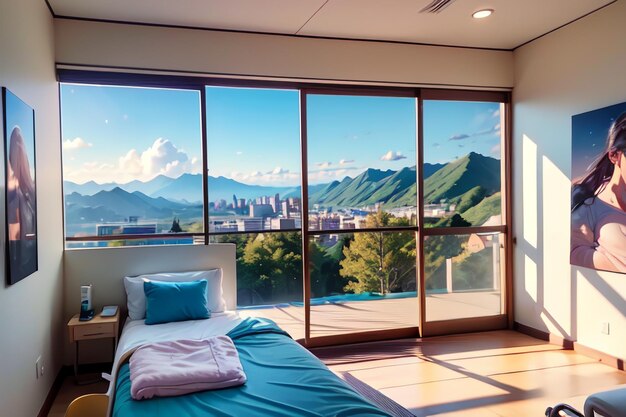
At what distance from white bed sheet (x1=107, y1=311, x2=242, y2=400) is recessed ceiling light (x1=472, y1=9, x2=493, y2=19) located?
10.3 ft

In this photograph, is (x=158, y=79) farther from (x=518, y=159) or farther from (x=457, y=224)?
(x=518, y=159)

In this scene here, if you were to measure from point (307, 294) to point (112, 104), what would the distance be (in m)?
2.44

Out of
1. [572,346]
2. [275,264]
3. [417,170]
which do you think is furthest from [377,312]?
[572,346]

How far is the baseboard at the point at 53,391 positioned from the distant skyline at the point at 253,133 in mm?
1565

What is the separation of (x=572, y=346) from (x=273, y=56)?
382cm

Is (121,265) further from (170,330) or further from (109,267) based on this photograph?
(170,330)

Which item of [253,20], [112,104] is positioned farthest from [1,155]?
[253,20]

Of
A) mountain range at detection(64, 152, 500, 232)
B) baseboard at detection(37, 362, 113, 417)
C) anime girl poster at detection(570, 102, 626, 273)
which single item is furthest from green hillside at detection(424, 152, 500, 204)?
baseboard at detection(37, 362, 113, 417)

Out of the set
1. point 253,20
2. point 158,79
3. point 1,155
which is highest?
point 253,20

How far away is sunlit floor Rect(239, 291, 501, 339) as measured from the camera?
4461mm

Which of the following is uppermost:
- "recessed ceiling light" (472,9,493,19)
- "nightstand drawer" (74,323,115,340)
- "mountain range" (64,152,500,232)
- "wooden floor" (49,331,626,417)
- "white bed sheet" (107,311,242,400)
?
"recessed ceiling light" (472,9,493,19)

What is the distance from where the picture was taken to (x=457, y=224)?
193 inches

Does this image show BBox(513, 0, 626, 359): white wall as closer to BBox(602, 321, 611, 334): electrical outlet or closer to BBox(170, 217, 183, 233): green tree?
BBox(602, 321, 611, 334): electrical outlet

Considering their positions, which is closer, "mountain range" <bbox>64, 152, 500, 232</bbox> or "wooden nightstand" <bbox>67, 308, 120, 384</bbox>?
"wooden nightstand" <bbox>67, 308, 120, 384</bbox>
